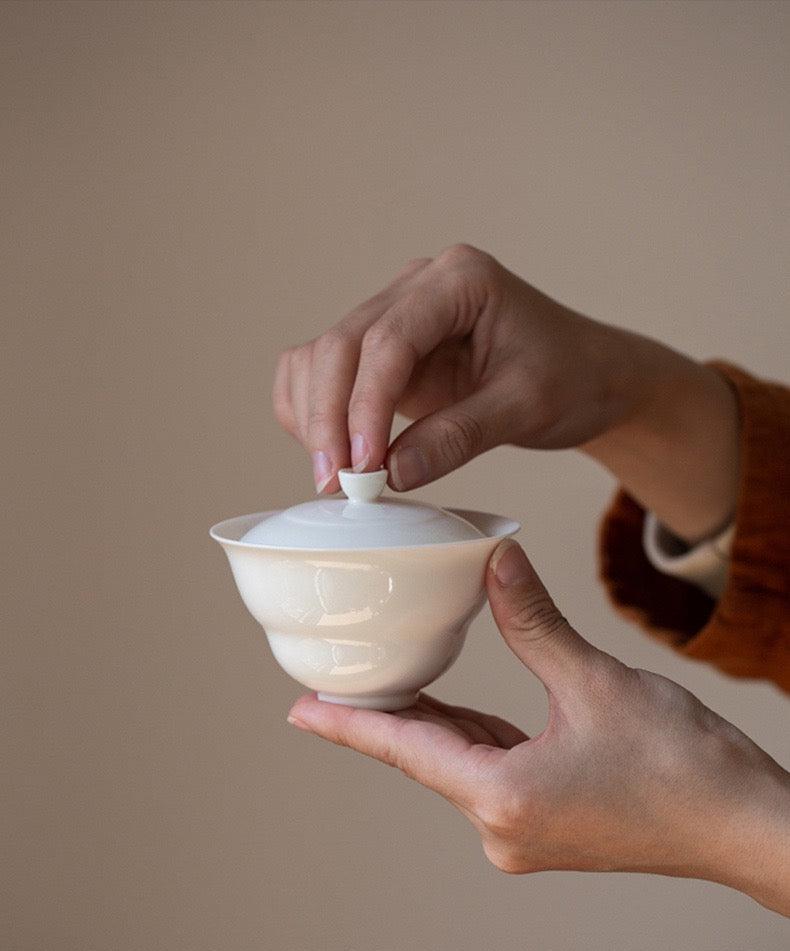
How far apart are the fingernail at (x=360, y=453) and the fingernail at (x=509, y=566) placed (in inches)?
5.3

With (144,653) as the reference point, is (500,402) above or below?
above

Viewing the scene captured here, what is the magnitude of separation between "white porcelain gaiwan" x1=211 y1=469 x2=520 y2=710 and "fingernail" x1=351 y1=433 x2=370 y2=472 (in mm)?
20

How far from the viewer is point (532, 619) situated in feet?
2.93

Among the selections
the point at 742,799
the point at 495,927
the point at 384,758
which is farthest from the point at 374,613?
the point at 495,927

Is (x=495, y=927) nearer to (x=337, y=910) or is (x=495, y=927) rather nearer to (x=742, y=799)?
(x=337, y=910)

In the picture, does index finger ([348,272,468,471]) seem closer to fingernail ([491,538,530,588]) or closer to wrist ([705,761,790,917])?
fingernail ([491,538,530,588])

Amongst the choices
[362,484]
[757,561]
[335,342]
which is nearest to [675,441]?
[757,561]

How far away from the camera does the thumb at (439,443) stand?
954 mm

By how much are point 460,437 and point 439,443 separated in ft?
0.11

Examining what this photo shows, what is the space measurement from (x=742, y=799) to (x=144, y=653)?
1.29 meters

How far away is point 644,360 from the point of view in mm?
1425

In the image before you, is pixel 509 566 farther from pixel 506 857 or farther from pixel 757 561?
pixel 757 561

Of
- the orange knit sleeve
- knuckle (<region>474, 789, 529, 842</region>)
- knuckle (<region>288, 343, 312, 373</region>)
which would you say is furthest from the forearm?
knuckle (<region>474, 789, 529, 842</region>)

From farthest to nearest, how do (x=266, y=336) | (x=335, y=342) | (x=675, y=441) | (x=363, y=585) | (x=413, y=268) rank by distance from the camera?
(x=266, y=336) < (x=675, y=441) < (x=413, y=268) < (x=335, y=342) < (x=363, y=585)
